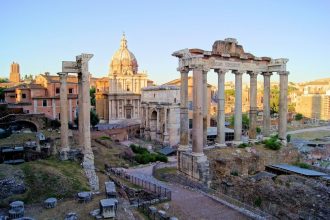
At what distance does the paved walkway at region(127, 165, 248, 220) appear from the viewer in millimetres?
14086

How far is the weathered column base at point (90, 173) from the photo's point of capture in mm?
15922

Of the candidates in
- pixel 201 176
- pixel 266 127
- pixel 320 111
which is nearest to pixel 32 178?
pixel 201 176

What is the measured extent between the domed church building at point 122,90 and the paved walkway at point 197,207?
138ft

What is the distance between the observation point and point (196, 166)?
1911 centimetres

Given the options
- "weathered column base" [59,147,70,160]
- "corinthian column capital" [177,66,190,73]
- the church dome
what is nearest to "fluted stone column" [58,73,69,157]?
"weathered column base" [59,147,70,160]

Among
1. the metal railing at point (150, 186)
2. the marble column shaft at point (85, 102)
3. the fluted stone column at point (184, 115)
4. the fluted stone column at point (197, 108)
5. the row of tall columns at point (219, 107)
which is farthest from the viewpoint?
the fluted stone column at point (184, 115)

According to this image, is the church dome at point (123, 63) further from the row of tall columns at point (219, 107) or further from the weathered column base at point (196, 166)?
the weathered column base at point (196, 166)

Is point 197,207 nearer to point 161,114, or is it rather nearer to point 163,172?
point 163,172

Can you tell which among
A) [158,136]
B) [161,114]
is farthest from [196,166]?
[158,136]

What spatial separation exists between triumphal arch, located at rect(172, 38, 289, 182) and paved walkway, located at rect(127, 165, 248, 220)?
6.92 ft

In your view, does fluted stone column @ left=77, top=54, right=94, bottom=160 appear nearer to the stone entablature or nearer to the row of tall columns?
the row of tall columns

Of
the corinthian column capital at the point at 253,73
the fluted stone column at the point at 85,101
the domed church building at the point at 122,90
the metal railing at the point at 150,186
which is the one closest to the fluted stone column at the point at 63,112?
the fluted stone column at the point at 85,101

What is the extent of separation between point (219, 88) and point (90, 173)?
10.8 m

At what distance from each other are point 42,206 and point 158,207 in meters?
5.23
